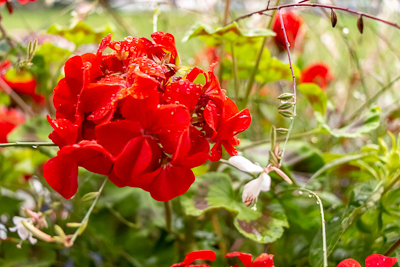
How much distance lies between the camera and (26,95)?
1.98 feet

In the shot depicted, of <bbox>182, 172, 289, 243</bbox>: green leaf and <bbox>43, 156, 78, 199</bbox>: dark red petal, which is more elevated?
<bbox>43, 156, 78, 199</bbox>: dark red petal

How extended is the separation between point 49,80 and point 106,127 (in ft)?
1.03

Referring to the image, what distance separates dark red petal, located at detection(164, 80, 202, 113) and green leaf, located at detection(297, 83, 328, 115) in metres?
0.22

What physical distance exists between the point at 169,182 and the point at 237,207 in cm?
13

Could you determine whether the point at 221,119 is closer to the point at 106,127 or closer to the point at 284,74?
the point at 106,127

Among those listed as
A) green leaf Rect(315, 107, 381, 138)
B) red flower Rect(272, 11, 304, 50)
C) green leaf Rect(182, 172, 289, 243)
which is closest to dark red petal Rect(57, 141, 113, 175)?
green leaf Rect(182, 172, 289, 243)

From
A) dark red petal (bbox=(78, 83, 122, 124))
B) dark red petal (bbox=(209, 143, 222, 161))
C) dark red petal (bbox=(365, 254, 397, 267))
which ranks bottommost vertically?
dark red petal (bbox=(365, 254, 397, 267))

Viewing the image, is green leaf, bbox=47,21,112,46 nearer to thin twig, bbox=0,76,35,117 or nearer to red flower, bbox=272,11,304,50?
thin twig, bbox=0,76,35,117

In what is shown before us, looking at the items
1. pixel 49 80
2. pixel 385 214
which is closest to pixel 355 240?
pixel 385 214

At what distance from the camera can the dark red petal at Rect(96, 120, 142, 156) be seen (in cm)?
21

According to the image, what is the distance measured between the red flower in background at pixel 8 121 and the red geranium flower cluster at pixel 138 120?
321mm

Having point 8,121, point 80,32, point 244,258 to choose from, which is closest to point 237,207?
point 244,258

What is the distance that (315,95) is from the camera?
0.41 metres

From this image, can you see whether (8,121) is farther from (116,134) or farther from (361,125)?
(361,125)
